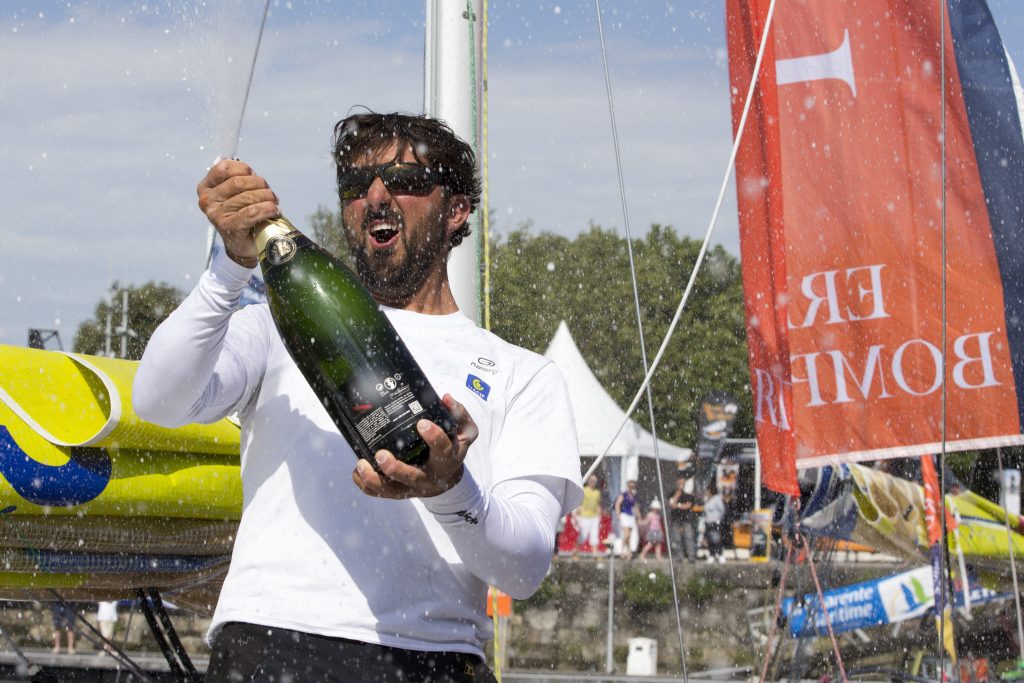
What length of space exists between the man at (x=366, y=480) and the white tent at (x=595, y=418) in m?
16.9

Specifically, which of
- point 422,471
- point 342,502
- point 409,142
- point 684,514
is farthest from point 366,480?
point 684,514

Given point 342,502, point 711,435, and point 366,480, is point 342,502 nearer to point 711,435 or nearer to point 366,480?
point 366,480

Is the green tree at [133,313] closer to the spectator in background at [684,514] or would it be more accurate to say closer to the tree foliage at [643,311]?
the tree foliage at [643,311]

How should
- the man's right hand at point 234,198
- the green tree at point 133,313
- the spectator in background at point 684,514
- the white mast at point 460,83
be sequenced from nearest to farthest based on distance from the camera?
the man's right hand at point 234,198 < the white mast at point 460,83 < the spectator in background at point 684,514 < the green tree at point 133,313

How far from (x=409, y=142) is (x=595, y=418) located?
56.8 ft

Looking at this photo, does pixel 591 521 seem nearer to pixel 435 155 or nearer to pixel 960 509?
pixel 960 509

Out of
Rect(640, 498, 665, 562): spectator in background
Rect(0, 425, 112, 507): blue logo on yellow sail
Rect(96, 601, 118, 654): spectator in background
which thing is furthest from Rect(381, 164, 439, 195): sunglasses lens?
Rect(640, 498, 665, 562): spectator in background

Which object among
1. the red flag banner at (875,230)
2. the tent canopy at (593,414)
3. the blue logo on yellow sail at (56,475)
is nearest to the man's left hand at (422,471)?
the blue logo on yellow sail at (56,475)

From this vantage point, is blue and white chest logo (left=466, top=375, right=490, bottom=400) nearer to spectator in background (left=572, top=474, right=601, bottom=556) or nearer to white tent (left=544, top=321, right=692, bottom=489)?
white tent (left=544, top=321, right=692, bottom=489)

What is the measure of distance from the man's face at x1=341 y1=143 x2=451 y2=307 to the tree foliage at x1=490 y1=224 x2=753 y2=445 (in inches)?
1330

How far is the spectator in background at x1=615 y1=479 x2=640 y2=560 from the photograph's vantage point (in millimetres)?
19859

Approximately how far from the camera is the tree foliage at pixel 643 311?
131ft

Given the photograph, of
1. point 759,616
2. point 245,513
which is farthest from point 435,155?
point 759,616

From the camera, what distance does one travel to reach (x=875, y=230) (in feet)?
28.6
